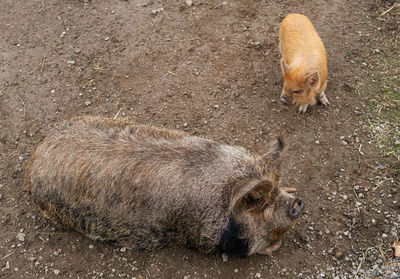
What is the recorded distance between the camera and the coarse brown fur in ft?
13.7

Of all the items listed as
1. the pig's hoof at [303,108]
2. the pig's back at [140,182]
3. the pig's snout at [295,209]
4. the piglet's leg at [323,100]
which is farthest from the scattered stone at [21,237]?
the piglet's leg at [323,100]

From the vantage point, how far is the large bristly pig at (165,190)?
3207 millimetres

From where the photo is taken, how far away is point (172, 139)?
11.4 ft

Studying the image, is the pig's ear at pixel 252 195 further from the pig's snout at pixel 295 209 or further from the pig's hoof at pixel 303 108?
the pig's hoof at pixel 303 108

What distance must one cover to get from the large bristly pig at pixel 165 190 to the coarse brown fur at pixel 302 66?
1093 millimetres

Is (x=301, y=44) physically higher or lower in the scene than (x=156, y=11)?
lower

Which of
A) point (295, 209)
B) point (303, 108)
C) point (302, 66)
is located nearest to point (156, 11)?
point (302, 66)

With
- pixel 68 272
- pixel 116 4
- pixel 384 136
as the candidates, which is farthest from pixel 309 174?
pixel 116 4

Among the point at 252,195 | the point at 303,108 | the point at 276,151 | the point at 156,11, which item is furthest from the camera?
the point at 156,11

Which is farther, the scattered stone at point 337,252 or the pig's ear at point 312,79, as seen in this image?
the pig's ear at point 312,79

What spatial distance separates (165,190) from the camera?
322 cm

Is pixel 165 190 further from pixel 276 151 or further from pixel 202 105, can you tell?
pixel 202 105

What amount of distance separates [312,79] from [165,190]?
2171 mm

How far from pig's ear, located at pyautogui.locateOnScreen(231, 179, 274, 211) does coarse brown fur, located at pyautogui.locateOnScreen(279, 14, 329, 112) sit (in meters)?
1.63
